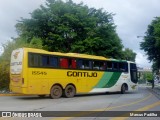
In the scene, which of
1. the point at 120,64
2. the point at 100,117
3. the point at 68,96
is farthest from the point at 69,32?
the point at 100,117

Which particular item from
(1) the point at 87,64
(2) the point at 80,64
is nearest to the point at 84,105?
(2) the point at 80,64

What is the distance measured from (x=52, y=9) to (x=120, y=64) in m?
14.7

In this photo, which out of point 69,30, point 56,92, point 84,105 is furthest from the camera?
point 69,30

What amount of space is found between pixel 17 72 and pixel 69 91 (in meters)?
4.61

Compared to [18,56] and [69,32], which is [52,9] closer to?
[69,32]

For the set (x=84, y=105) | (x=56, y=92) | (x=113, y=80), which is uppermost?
(x=113, y=80)

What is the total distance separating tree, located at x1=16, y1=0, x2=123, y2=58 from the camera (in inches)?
1524

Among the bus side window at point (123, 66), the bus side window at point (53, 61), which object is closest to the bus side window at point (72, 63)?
the bus side window at point (53, 61)

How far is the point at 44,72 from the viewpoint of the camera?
22.6m

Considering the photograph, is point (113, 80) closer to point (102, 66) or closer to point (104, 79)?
point (104, 79)

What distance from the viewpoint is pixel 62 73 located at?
24.2 meters

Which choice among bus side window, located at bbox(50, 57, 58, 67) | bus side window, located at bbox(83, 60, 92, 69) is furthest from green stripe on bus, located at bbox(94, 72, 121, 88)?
bus side window, located at bbox(50, 57, 58, 67)

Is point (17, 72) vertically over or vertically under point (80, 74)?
over

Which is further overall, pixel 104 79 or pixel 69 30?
pixel 69 30
